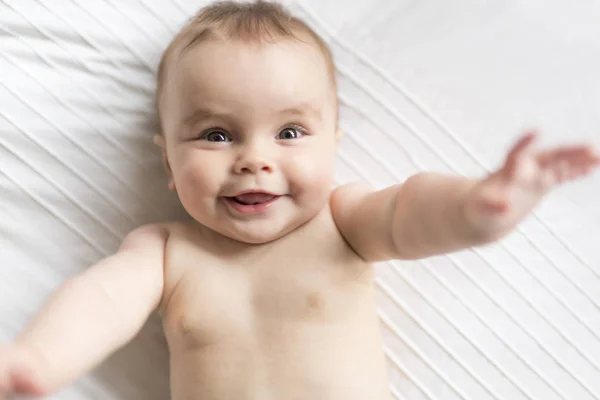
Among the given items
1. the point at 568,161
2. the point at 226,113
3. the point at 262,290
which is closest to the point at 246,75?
the point at 226,113

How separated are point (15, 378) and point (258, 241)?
351 millimetres

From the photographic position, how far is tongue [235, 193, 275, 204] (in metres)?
0.87

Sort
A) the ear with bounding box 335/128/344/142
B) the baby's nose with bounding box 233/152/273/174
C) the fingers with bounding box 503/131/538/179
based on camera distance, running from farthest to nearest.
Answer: the ear with bounding box 335/128/344/142
the baby's nose with bounding box 233/152/273/174
the fingers with bounding box 503/131/538/179

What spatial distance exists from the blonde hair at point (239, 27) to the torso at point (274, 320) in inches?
9.4

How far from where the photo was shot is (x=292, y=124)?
875 millimetres

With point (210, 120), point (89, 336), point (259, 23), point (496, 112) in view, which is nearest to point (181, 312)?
point (89, 336)

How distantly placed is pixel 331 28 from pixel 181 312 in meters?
0.50

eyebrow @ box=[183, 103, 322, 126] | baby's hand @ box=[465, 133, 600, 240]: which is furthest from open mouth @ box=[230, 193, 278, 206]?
baby's hand @ box=[465, 133, 600, 240]

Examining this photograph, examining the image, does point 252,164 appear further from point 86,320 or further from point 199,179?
point 86,320

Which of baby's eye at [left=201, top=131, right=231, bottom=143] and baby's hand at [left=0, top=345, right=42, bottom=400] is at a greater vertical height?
baby's eye at [left=201, top=131, right=231, bottom=143]

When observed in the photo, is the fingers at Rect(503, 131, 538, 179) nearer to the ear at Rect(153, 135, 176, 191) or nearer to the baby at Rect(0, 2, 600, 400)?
the baby at Rect(0, 2, 600, 400)

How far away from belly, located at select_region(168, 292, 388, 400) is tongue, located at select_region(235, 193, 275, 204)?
6.3 inches

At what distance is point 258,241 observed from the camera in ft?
2.92

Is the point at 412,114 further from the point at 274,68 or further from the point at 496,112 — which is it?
the point at 274,68
